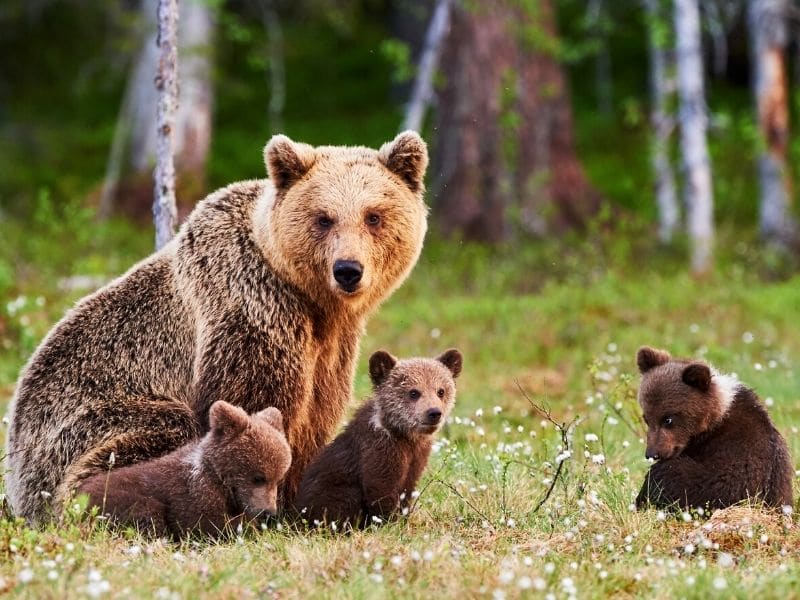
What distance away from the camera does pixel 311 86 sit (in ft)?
116

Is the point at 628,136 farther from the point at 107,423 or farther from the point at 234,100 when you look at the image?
the point at 107,423

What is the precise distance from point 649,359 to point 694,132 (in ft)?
33.5

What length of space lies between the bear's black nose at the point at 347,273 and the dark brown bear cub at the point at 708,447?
1749 mm

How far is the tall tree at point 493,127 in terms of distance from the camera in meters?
18.0

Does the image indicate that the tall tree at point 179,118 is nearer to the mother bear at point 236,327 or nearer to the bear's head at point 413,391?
the mother bear at point 236,327

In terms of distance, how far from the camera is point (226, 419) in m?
6.48

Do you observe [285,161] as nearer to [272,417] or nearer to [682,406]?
[272,417]

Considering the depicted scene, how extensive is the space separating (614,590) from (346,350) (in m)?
2.57

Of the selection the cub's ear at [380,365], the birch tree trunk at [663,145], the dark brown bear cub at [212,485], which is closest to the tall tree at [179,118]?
the birch tree trunk at [663,145]

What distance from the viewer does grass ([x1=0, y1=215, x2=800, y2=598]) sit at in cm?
546

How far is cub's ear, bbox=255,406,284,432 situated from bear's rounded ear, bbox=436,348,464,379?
1.09 metres

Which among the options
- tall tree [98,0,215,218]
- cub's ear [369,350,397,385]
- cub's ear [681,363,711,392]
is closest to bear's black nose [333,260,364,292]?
cub's ear [369,350,397,385]

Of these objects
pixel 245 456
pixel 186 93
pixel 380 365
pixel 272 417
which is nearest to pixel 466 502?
pixel 380 365

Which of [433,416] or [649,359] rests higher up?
[649,359]
